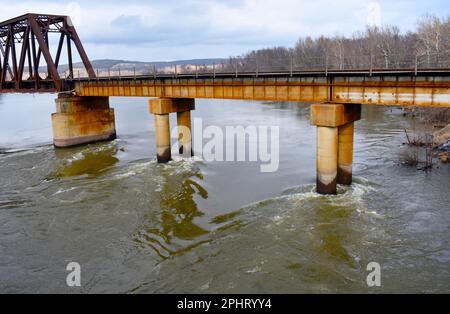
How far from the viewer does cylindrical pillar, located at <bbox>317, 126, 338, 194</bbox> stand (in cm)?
1988

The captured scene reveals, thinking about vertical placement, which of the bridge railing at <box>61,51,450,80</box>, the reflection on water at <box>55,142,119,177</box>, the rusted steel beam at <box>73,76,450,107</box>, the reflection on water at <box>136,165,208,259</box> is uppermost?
the bridge railing at <box>61,51,450,80</box>

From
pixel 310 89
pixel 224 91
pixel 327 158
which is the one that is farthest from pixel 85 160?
pixel 327 158

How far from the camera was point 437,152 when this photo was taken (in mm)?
27312

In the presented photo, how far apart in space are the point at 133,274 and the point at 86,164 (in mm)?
19635

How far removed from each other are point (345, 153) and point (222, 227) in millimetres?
8559

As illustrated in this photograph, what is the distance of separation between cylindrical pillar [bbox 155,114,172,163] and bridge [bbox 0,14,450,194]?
0.24 feet

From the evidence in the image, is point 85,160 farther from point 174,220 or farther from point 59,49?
point 59,49

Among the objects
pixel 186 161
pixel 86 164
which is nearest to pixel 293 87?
pixel 186 161

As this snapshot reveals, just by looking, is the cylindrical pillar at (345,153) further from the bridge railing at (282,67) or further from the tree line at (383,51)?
the tree line at (383,51)

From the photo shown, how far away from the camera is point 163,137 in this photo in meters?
29.3

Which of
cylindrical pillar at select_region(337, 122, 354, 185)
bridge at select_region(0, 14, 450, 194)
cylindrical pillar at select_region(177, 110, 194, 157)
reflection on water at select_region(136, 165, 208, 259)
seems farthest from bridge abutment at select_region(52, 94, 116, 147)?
cylindrical pillar at select_region(337, 122, 354, 185)

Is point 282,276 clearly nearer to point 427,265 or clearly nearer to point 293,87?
point 427,265

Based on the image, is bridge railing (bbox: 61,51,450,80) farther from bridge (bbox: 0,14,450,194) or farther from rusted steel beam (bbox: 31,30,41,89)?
rusted steel beam (bbox: 31,30,41,89)
